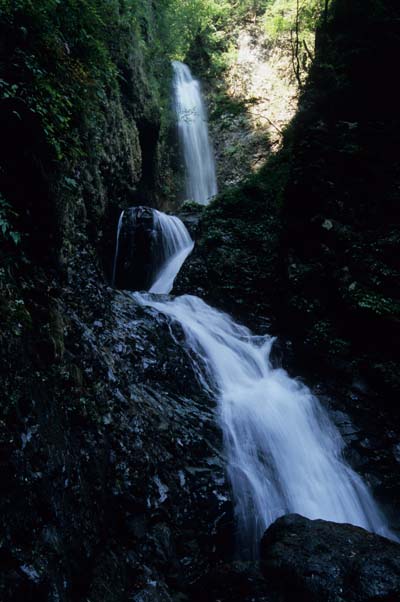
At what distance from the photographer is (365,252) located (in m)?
8.41

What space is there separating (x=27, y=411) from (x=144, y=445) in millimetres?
1938

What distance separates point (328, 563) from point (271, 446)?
2.17 meters

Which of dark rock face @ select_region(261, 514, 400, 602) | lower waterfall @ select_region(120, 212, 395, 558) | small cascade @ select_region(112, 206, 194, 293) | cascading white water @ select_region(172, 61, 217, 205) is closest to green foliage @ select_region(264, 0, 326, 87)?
cascading white water @ select_region(172, 61, 217, 205)

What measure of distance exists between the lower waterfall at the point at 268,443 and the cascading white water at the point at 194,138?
12.8 meters

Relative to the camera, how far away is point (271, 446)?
603 centimetres

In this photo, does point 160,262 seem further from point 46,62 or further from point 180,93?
point 180,93

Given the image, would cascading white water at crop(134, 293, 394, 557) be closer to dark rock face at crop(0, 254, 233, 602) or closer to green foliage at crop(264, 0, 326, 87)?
dark rock face at crop(0, 254, 233, 602)

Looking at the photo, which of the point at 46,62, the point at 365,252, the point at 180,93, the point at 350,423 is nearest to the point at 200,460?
the point at 350,423

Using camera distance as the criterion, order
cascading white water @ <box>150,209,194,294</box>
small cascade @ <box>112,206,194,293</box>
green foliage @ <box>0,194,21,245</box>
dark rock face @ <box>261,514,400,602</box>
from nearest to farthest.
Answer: green foliage @ <box>0,194,21,245</box> < dark rock face @ <box>261,514,400,602</box> < small cascade @ <box>112,206,194,293</box> < cascading white water @ <box>150,209,194,294</box>

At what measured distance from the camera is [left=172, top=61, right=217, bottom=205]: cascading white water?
786 inches

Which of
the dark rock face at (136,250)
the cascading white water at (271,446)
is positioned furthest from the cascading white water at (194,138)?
the cascading white water at (271,446)

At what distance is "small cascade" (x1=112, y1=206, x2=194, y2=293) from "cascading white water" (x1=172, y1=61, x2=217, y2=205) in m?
7.50

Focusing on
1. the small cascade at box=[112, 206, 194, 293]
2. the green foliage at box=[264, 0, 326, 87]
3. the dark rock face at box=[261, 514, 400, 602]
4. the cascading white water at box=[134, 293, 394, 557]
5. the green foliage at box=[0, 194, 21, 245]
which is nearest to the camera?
the green foliage at box=[0, 194, 21, 245]

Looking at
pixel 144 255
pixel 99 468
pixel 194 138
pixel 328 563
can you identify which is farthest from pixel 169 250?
pixel 194 138
